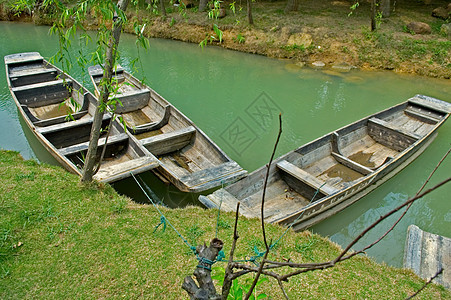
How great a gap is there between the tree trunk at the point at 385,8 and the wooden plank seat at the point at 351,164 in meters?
11.1

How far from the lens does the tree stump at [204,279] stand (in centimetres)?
198

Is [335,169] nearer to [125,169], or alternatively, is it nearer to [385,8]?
[125,169]

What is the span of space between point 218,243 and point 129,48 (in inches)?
561

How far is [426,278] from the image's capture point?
449cm

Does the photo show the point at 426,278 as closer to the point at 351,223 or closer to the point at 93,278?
the point at 351,223

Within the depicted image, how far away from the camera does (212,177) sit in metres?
5.53

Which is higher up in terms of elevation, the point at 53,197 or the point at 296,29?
the point at 296,29

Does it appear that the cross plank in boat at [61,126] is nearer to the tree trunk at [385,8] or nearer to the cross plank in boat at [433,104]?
the cross plank in boat at [433,104]

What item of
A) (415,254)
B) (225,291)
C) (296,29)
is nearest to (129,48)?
(296,29)

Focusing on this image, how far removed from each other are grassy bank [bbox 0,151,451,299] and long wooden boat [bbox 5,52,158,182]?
71cm

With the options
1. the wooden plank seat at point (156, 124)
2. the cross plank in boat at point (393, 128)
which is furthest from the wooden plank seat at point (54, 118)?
the cross plank in boat at point (393, 128)

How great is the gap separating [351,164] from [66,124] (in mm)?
5955

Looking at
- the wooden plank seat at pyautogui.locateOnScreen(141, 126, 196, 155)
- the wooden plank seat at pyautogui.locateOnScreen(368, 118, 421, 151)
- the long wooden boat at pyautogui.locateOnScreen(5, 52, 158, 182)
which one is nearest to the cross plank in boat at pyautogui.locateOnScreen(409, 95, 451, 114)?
the wooden plank seat at pyautogui.locateOnScreen(368, 118, 421, 151)

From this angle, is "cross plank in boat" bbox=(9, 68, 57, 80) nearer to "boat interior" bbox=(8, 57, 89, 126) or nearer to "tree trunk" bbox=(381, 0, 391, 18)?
"boat interior" bbox=(8, 57, 89, 126)
